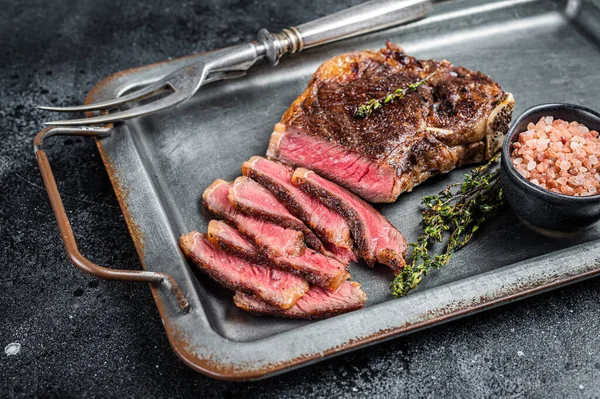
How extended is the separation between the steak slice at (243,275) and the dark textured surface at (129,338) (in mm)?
376

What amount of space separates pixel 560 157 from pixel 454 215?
57cm

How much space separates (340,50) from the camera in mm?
4520

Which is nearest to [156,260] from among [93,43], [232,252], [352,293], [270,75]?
[232,252]

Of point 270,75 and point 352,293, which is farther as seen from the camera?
point 270,75

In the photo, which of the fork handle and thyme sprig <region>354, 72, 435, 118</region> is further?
the fork handle

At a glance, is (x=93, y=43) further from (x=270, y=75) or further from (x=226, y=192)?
(x=226, y=192)

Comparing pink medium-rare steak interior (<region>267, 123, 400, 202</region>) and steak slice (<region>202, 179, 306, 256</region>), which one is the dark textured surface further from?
pink medium-rare steak interior (<region>267, 123, 400, 202</region>)

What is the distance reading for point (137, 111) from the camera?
377cm

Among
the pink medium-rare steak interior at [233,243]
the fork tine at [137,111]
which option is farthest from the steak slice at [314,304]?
the fork tine at [137,111]

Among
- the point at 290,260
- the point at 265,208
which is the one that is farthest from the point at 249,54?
the point at 290,260

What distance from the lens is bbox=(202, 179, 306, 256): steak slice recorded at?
10.4 ft

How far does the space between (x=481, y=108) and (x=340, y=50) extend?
1222mm

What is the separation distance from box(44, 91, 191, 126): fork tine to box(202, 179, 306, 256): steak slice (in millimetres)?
625

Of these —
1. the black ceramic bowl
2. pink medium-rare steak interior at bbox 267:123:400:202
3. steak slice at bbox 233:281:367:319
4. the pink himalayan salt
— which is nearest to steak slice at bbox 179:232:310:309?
steak slice at bbox 233:281:367:319
